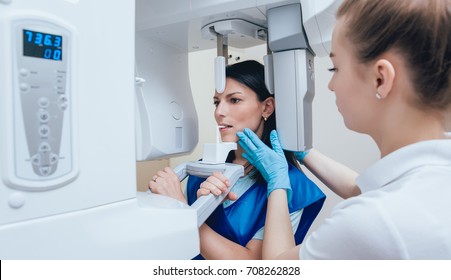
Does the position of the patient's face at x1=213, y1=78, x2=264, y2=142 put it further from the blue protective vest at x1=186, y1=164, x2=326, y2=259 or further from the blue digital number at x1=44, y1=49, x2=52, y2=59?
the blue digital number at x1=44, y1=49, x2=52, y2=59

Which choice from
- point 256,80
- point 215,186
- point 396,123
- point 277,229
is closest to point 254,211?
point 277,229

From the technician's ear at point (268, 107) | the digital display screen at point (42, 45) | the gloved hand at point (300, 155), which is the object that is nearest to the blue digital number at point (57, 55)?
the digital display screen at point (42, 45)

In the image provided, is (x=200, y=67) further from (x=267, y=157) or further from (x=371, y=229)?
(x=371, y=229)

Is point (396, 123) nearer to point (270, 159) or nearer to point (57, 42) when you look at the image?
point (270, 159)

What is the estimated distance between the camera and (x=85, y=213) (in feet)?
1.86

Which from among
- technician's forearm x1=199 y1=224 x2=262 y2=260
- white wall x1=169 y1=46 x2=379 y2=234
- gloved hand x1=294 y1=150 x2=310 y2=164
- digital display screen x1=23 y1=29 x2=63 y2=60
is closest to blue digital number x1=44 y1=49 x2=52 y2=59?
digital display screen x1=23 y1=29 x2=63 y2=60

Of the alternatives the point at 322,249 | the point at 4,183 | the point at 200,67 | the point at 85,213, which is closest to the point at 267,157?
the point at 322,249

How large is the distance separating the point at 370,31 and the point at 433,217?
35 cm

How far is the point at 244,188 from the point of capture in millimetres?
1261

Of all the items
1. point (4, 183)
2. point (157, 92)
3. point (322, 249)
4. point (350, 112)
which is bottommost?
point (322, 249)

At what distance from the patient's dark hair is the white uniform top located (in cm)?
71

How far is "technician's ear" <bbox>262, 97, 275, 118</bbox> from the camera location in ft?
4.40

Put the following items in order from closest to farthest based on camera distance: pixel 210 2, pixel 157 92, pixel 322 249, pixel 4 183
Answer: pixel 4 183 → pixel 322 249 → pixel 210 2 → pixel 157 92

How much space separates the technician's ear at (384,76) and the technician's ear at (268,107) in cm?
69
